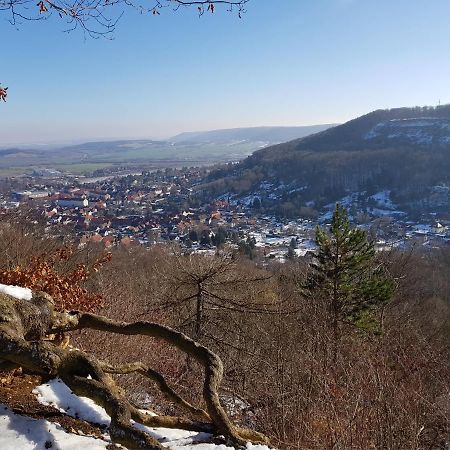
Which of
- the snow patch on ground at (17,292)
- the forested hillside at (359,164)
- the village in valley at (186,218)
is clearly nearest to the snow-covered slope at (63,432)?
the snow patch on ground at (17,292)

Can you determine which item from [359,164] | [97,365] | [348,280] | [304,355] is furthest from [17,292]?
[359,164]

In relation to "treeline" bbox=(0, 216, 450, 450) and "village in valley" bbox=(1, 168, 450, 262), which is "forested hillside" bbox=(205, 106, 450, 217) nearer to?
"village in valley" bbox=(1, 168, 450, 262)

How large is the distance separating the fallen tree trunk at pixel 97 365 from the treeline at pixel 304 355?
57.4 inches

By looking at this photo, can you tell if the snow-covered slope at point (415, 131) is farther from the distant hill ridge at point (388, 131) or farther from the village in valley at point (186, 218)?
the village in valley at point (186, 218)

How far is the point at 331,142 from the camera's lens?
151375 millimetres

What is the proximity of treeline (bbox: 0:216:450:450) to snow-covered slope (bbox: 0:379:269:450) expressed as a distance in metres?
1.66

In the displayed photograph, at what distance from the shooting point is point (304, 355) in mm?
10953

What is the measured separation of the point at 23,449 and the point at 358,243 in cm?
1572

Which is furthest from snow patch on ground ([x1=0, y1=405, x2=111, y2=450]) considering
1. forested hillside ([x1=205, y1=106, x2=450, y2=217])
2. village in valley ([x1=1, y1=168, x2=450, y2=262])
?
A: forested hillside ([x1=205, y1=106, x2=450, y2=217])

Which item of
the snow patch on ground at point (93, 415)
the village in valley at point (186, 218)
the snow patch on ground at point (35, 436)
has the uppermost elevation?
the snow patch on ground at point (35, 436)

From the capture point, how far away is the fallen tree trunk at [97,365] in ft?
11.3

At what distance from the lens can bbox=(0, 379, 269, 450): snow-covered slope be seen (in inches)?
131

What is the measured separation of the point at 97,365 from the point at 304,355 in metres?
7.90

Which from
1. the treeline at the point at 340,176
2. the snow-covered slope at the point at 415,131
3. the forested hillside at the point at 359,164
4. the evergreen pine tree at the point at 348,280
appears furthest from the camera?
the snow-covered slope at the point at 415,131
